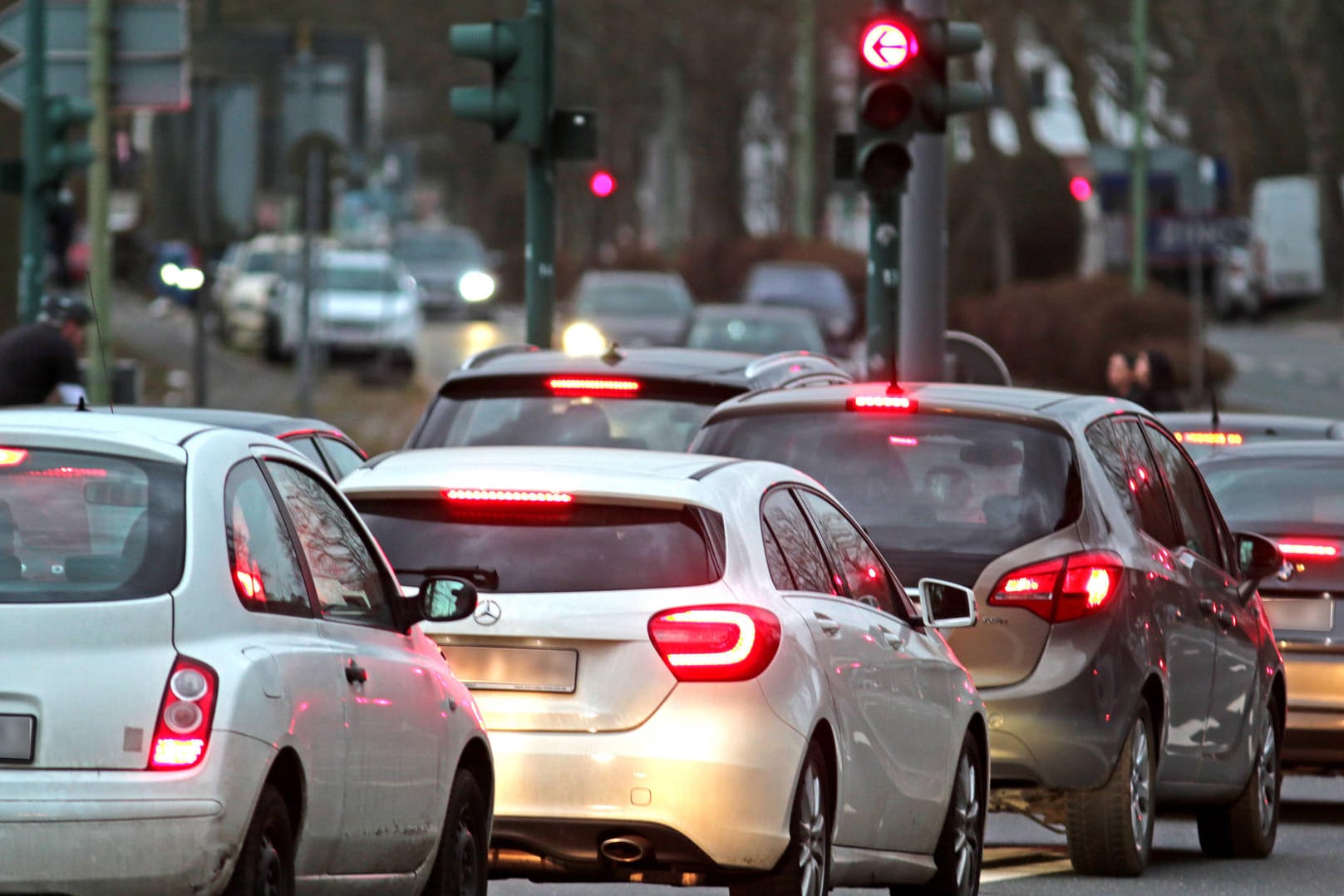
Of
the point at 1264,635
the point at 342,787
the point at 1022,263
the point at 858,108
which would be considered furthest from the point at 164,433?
the point at 1022,263

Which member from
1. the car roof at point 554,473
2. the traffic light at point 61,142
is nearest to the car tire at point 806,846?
the car roof at point 554,473

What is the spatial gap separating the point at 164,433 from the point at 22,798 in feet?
3.48

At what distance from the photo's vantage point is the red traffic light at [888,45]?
17.4 meters

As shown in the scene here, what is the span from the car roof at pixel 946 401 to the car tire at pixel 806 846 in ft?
8.03

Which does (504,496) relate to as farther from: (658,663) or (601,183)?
(601,183)

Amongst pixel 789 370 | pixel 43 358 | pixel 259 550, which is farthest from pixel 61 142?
pixel 259 550

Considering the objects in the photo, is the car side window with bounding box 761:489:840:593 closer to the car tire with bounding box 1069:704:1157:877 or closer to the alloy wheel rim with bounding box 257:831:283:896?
the car tire with bounding box 1069:704:1157:877

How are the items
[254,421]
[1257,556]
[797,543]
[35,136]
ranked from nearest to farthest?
[797,543]
[1257,556]
[254,421]
[35,136]

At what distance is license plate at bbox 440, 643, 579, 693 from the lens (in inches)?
322

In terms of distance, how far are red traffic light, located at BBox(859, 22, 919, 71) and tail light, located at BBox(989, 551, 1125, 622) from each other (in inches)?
299

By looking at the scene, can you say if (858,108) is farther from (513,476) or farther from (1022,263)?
(1022,263)

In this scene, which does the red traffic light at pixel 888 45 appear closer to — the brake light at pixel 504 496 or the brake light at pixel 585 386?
the brake light at pixel 585 386

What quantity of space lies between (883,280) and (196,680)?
12295 millimetres

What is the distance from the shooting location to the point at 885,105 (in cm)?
1739
